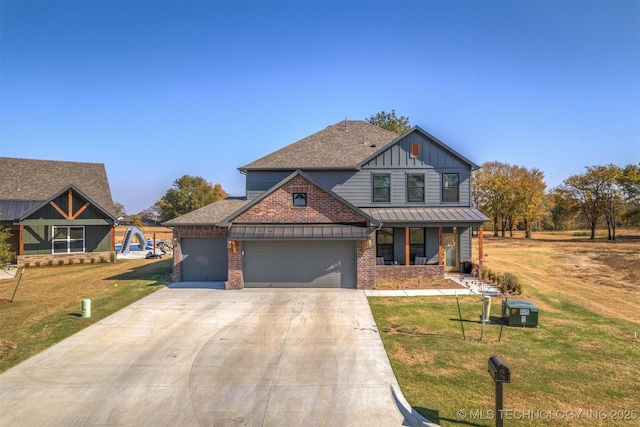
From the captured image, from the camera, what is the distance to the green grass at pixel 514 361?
661 centimetres

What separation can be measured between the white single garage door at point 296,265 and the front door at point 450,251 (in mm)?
7246

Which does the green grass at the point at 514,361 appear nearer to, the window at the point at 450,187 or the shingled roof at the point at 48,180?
the window at the point at 450,187

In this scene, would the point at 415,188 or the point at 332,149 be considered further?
the point at 332,149

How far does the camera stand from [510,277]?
15.5 meters

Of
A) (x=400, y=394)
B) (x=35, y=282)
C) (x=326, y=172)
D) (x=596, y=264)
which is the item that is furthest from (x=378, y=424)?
(x=596, y=264)

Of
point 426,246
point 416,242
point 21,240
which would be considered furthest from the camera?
point 21,240

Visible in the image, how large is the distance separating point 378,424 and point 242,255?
36.7 feet

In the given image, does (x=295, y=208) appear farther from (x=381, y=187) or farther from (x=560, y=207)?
(x=560, y=207)

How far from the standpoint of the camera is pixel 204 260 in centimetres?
1769

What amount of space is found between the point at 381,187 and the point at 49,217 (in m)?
22.2

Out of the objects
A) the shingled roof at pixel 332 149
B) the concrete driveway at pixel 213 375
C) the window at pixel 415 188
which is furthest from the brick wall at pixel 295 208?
the window at pixel 415 188

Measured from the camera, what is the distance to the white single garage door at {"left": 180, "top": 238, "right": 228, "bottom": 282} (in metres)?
17.5

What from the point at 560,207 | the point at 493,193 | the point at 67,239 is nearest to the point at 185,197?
the point at 67,239

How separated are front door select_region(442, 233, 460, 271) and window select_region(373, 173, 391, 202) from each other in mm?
4083
